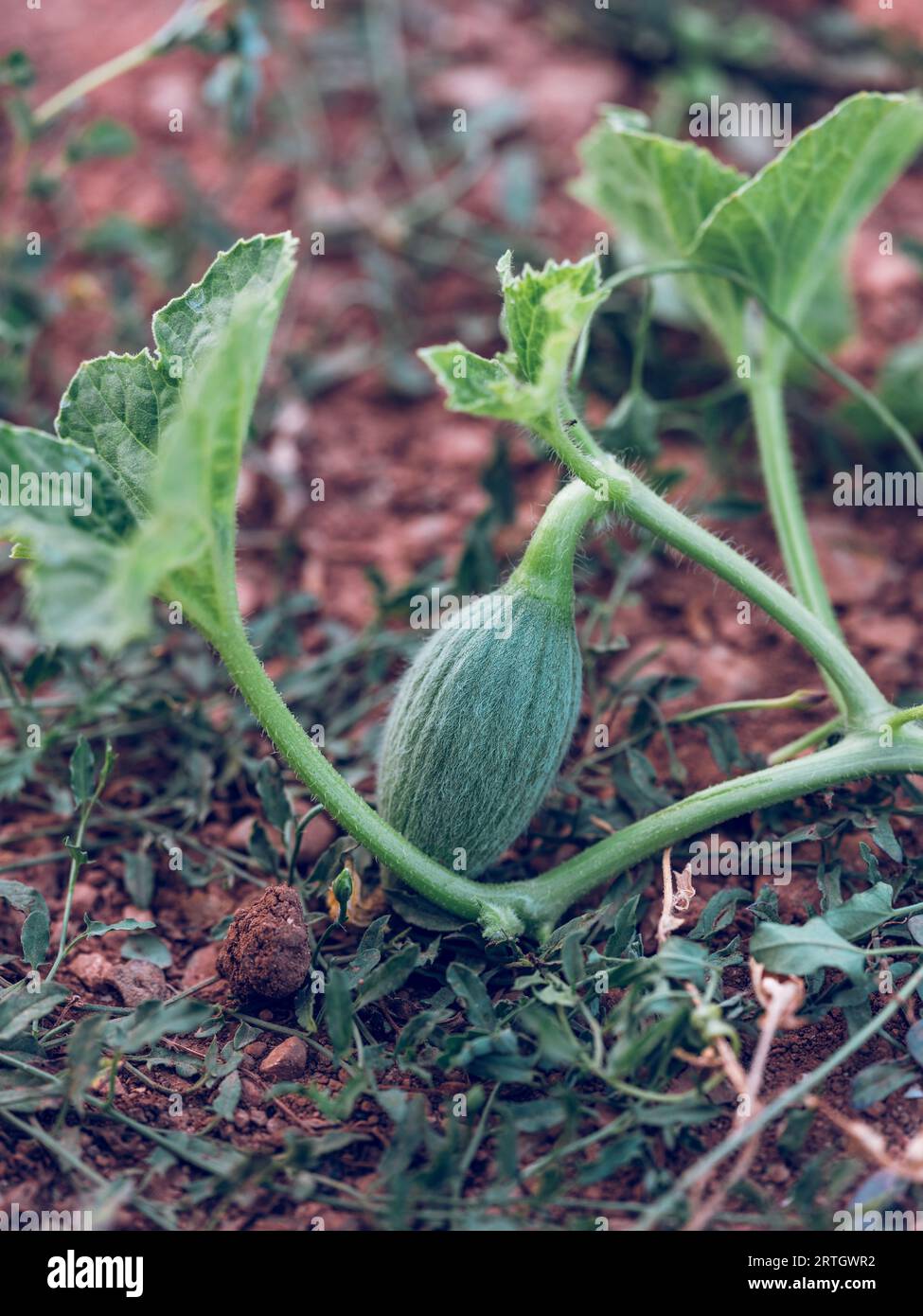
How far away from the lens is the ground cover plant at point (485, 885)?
1.59m

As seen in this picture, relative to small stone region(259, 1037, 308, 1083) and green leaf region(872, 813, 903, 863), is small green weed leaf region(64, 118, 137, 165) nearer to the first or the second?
small stone region(259, 1037, 308, 1083)

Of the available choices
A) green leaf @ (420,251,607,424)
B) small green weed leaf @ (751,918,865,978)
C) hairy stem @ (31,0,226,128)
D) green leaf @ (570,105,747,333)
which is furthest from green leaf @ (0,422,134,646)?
hairy stem @ (31,0,226,128)

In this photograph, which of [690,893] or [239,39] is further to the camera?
[239,39]

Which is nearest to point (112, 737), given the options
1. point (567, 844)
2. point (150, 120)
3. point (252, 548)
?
point (252, 548)

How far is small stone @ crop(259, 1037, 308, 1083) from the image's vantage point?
1801 millimetres

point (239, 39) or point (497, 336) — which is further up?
point (239, 39)

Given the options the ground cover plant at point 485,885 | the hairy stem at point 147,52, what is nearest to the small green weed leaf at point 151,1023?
the ground cover plant at point 485,885

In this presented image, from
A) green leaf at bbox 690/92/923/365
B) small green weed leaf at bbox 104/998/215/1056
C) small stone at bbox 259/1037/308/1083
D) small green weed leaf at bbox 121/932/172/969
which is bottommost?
small stone at bbox 259/1037/308/1083

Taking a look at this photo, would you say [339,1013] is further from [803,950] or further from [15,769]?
[15,769]

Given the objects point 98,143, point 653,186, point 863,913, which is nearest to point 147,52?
point 98,143

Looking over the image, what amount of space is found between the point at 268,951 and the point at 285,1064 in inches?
6.3
